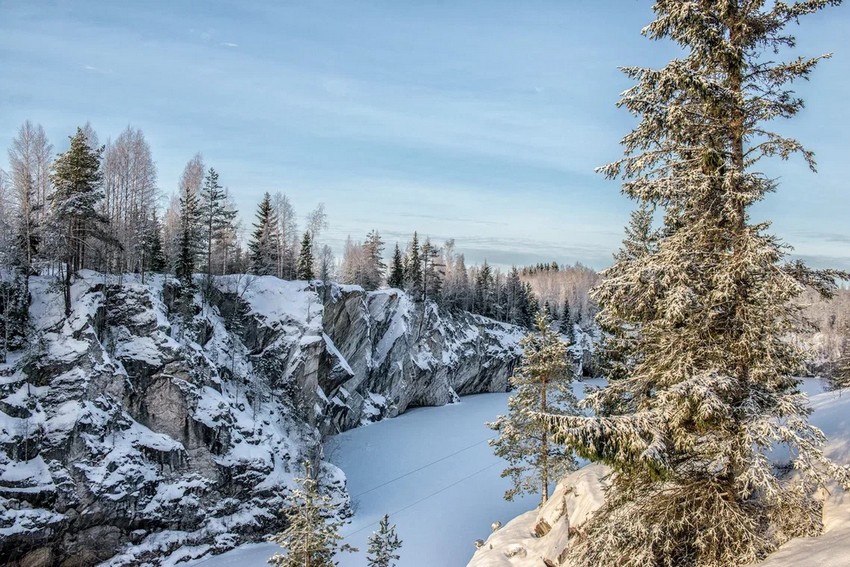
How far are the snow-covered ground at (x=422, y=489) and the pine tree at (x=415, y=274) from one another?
21370mm

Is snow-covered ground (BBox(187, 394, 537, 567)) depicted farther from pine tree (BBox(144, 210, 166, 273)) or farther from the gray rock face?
pine tree (BBox(144, 210, 166, 273))

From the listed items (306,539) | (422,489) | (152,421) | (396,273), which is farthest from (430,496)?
(396,273)

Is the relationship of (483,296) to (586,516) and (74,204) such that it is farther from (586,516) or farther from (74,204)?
(586,516)

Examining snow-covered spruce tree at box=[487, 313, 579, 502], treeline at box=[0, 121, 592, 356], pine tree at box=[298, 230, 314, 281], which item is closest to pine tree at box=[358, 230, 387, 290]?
treeline at box=[0, 121, 592, 356]

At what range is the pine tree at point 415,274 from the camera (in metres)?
64.8

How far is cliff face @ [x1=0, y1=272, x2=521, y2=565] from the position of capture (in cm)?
2086

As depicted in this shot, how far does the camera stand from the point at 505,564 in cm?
A: 1195

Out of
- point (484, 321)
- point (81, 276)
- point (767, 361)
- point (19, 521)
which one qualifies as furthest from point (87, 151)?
point (484, 321)

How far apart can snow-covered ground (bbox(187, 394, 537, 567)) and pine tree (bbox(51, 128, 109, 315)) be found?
17747 millimetres

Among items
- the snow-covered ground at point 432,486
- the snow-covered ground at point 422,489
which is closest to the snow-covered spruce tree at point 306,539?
the snow-covered ground at point 432,486

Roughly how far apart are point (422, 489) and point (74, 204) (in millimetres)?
26689

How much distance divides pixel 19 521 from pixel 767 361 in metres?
26.1

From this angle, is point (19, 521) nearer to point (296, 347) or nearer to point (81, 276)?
point (81, 276)

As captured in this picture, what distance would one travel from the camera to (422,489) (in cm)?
3206
